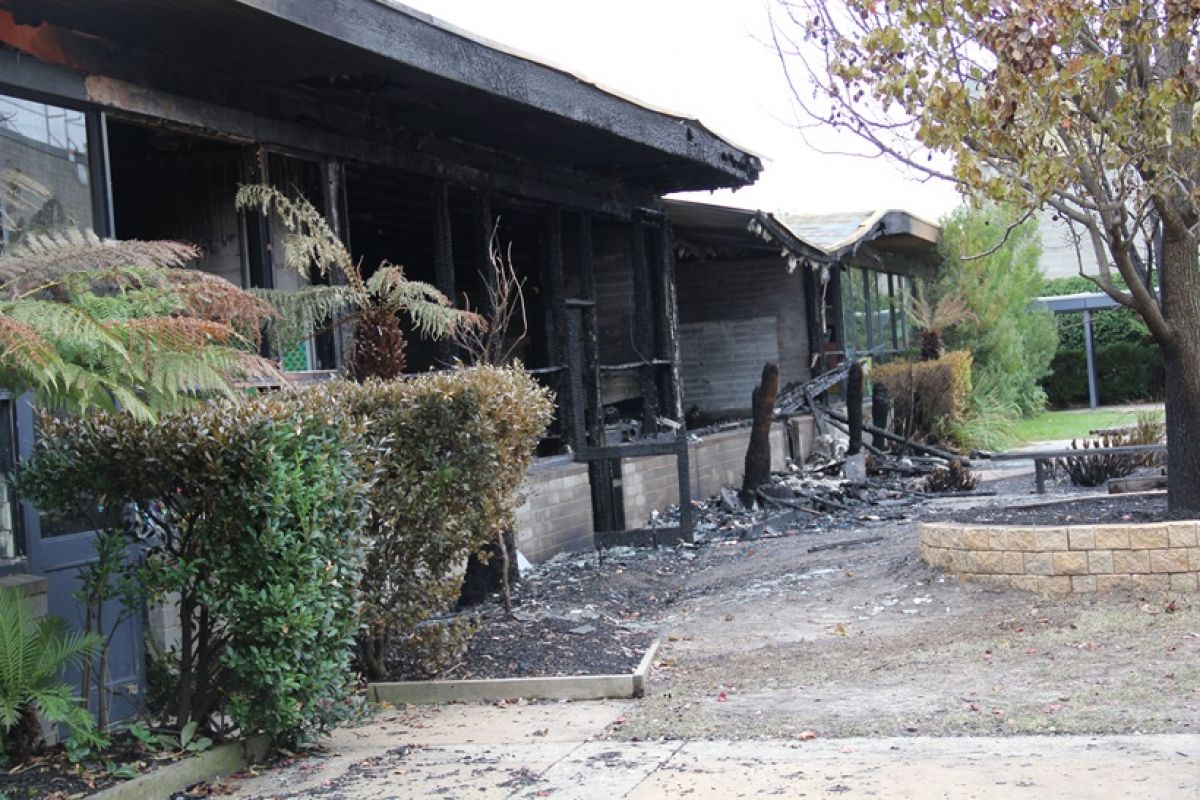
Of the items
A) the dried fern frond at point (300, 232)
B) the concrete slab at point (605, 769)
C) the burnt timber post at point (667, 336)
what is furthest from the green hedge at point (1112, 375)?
the concrete slab at point (605, 769)

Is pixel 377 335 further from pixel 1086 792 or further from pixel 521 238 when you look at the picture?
pixel 521 238

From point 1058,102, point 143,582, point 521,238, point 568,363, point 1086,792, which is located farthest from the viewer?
point 521,238

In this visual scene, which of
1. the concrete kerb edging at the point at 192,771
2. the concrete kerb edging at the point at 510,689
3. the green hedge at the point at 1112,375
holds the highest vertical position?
the green hedge at the point at 1112,375

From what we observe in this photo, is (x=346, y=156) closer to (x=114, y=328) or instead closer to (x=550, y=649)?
(x=550, y=649)

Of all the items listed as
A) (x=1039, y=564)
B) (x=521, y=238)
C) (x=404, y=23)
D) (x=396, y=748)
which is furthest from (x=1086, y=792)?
(x=521, y=238)

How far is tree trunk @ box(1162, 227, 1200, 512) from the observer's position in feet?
29.7

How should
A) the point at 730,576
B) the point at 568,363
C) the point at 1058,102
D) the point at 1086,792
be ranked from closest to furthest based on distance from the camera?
the point at 1086,792
the point at 1058,102
the point at 730,576
the point at 568,363

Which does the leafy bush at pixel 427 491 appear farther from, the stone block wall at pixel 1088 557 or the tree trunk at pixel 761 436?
the tree trunk at pixel 761 436

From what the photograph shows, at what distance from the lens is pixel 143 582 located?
577cm

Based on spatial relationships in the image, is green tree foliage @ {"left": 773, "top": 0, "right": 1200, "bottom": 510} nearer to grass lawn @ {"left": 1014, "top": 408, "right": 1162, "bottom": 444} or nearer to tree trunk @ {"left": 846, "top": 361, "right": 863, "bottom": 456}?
tree trunk @ {"left": 846, "top": 361, "right": 863, "bottom": 456}

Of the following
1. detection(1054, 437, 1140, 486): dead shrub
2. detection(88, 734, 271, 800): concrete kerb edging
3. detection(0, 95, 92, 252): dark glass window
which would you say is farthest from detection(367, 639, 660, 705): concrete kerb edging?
detection(1054, 437, 1140, 486): dead shrub

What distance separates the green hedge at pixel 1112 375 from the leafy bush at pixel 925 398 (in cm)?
1054

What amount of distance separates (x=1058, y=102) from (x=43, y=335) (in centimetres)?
601

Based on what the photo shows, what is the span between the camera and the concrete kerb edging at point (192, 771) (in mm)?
5316
